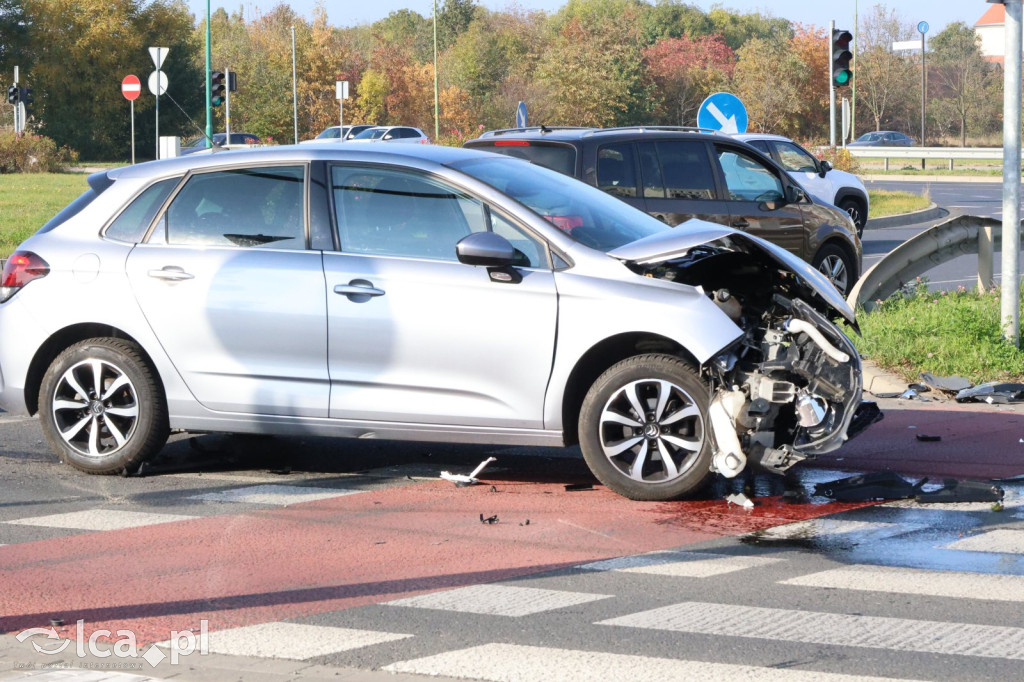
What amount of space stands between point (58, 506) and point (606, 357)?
113 inches

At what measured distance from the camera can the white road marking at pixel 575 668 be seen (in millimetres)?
4449

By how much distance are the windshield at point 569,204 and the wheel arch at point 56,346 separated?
2113 mm

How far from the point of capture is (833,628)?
4.96m

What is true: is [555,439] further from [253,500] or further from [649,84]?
[649,84]

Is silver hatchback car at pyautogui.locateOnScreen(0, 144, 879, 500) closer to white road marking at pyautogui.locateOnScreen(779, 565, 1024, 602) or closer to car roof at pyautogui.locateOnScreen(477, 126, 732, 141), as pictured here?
white road marking at pyautogui.locateOnScreen(779, 565, 1024, 602)

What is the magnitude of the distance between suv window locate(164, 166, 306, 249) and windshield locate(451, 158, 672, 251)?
915 mm

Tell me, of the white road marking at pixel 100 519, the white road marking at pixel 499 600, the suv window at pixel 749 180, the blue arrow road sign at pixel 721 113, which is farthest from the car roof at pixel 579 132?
the white road marking at pixel 499 600

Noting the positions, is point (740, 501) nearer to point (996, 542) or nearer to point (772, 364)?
point (772, 364)

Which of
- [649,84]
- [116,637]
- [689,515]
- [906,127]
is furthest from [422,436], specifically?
[906,127]

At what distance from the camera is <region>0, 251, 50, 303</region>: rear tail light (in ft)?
26.0

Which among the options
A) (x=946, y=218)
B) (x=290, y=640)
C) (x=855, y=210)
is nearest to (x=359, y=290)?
(x=290, y=640)

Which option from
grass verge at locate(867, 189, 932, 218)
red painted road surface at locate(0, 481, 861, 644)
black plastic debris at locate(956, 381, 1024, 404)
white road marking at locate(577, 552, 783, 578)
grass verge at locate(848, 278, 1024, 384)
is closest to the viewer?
red painted road surface at locate(0, 481, 861, 644)

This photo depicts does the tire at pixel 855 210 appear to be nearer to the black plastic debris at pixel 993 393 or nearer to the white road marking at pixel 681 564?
the black plastic debris at pixel 993 393

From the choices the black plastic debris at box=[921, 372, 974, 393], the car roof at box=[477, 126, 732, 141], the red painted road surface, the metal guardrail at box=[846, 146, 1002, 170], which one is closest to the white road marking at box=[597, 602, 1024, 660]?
the red painted road surface
